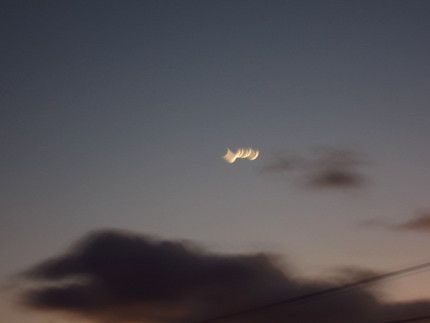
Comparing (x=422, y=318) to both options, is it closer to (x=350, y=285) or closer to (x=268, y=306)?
(x=350, y=285)

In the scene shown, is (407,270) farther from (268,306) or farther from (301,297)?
(268,306)

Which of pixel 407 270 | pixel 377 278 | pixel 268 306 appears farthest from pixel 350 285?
pixel 268 306

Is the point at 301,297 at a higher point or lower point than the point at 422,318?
higher

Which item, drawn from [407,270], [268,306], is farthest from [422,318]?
[268,306]

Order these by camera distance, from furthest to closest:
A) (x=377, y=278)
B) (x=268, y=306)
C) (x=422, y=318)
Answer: (x=268, y=306) → (x=377, y=278) → (x=422, y=318)

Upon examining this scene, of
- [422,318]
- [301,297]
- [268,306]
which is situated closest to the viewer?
[422,318]

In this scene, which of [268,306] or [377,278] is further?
[268,306]

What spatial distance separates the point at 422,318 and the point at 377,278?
2441mm

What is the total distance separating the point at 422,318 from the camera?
819 inches

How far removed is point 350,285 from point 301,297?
1.98 meters

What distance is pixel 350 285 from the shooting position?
2400 cm

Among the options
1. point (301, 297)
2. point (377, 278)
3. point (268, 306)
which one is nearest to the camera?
point (377, 278)

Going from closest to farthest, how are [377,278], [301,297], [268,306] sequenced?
[377,278], [301,297], [268,306]

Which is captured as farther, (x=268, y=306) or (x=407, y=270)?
(x=268, y=306)
